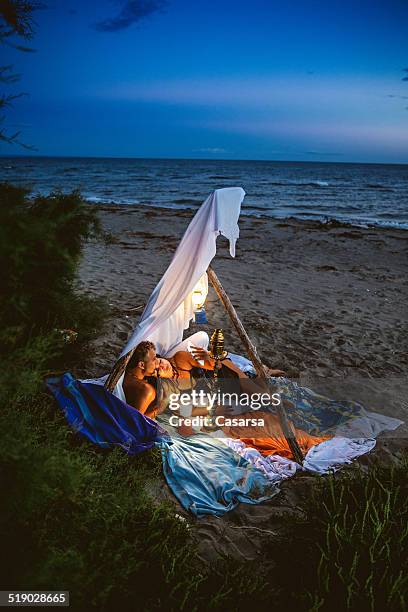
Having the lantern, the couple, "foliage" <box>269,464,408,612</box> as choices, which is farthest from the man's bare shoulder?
"foliage" <box>269,464,408,612</box>

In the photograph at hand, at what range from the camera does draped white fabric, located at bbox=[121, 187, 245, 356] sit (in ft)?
12.9

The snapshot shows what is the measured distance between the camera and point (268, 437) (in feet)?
15.0

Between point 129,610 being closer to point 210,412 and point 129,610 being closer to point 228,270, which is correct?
point 210,412

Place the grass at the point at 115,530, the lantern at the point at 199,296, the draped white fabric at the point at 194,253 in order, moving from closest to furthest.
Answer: the grass at the point at 115,530, the draped white fabric at the point at 194,253, the lantern at the point at 199,296

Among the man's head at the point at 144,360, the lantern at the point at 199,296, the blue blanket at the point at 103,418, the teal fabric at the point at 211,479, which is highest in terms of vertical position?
the lantern at the point at 199,296

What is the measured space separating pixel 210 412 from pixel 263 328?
3141mm

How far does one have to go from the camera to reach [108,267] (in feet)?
38.9

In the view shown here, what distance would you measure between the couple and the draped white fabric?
0.51 metres

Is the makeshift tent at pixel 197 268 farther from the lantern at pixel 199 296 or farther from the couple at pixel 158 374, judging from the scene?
the lantern at pixel 199 296

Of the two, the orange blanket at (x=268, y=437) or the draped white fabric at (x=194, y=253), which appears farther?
the orange blanket at (x=268, y=437)

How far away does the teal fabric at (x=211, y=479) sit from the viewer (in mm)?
3656

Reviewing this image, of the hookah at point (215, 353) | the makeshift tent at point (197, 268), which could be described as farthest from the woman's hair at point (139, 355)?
the hookah at point (215, 353)

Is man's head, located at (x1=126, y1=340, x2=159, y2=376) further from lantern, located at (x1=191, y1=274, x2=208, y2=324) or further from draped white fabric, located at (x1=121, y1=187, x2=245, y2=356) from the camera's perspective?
lantern, located at (x1=191, y1=274, x2=208, y2=324)

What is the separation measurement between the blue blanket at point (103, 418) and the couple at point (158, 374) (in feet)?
1.13
